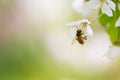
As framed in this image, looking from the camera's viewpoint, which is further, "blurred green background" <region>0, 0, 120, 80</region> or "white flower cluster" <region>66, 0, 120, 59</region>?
"blurred green background" <region>0, 0, 120, 80</region>

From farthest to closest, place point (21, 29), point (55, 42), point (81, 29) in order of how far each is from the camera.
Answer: point (21, 29), point (55, 42), point (81, 29)

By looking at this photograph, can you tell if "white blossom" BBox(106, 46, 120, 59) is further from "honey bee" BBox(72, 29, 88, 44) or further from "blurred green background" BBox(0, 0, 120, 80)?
"blurred green background" BBox(0, 0, 120, 80)

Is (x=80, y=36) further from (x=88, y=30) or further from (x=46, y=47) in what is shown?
(x=46, y=47)

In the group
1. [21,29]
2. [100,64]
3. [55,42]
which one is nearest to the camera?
[100,64]

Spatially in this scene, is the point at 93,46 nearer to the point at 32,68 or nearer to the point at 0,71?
the point at 32,68

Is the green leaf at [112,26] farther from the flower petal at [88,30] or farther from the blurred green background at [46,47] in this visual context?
Result: the blurred green background at [46,47]

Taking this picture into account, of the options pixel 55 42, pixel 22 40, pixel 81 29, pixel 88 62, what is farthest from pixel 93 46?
pixel 81 29

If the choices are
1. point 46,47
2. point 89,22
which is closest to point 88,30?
point 89,22

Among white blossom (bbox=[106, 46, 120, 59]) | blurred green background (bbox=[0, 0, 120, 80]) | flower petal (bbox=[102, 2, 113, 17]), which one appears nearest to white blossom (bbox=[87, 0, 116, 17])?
flower petal (bbox=[102, 2, 113, 17])

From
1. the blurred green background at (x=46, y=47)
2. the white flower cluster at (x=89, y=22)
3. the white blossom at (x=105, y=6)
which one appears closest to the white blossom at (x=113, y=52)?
the white flower cluster at (x=89, y=22)
